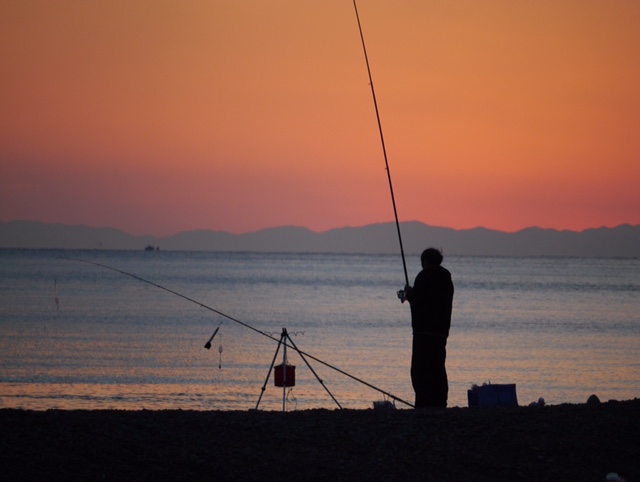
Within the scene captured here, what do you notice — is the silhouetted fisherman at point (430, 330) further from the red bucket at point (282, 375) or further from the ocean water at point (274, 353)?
the red bucket at point (282, 375)

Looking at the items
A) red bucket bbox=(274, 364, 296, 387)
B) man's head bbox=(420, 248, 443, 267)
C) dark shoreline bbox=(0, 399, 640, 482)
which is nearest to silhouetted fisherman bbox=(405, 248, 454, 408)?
man's head bbox=(420, 248, 443, 267)

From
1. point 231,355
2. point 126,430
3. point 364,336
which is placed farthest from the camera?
point 364,336

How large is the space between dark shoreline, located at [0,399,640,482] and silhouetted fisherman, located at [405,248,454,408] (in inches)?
31.2

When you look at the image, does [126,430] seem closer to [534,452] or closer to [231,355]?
[534,452]

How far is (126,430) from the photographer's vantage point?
6543 millimetres

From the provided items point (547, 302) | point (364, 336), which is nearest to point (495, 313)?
point (547, 302)

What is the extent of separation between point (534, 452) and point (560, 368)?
619 inches

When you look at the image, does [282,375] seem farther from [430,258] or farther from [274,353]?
[274,353]

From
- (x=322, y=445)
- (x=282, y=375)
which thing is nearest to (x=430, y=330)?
(x=322, y=445)

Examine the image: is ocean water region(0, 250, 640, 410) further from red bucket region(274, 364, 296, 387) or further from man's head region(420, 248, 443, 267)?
man's head region(420, 248, 443, 267)

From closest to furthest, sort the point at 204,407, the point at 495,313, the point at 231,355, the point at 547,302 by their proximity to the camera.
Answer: the point at 204,407, the point at 231,355, the point at 495,313, the point at 547,302

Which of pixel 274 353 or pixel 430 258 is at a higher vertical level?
pixel 430 258

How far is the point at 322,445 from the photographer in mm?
6664

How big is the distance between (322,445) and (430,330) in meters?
2.04
